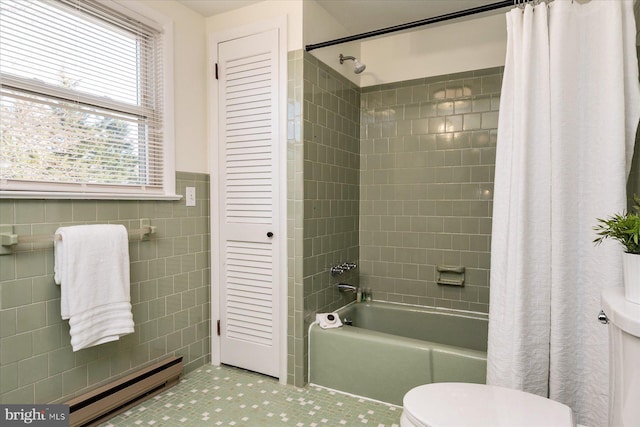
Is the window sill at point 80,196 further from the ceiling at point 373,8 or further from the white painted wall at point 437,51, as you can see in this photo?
the white painted wall at point 437,51

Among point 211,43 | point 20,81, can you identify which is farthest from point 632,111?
point 20,81

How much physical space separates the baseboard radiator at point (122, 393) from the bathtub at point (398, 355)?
0.87 meters

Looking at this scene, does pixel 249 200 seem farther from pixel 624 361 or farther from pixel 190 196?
pixel 624 361

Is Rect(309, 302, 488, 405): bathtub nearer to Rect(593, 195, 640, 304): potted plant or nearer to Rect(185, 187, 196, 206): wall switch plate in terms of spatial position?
Rect(593, 195, 640, 304): potted plant

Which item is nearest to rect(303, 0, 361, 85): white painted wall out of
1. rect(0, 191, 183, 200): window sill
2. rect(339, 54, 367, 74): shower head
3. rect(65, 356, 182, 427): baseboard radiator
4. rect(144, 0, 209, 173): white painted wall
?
rect(339, 54, 367, 74): shower head

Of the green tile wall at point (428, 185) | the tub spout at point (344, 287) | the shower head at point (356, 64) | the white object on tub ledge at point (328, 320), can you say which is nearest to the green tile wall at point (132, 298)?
the white object on tub ledge at point (328, 320)

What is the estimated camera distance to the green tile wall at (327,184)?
93.4 inches

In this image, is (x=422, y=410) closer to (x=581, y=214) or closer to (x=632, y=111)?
(x=581, y=214)

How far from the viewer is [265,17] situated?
2.39 meters

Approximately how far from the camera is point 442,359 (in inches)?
80.6

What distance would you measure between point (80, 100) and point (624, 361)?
241 centimetres

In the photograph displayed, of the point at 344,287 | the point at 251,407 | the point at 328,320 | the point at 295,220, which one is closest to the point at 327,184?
the point at 295,220

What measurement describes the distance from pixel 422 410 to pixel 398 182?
1992mm

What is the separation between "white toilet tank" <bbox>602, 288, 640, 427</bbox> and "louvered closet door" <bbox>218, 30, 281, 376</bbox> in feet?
5.59
